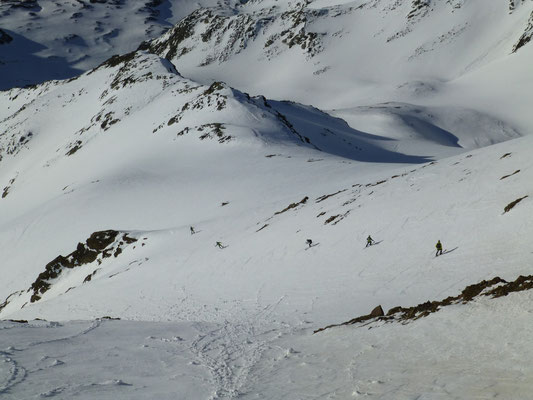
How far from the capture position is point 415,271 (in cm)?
1398

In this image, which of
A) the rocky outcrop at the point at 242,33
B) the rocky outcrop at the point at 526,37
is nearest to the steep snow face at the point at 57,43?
the rocky outcrop at the point at 242,33

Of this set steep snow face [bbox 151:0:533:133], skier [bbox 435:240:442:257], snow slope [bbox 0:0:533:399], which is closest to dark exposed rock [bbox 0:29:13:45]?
steep snow face [bbox 151:0:533:133]

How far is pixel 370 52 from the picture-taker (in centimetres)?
12525

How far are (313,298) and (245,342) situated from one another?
4264 mm

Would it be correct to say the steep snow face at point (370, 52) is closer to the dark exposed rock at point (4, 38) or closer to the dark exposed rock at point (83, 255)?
the dark exposed rock at point (83, 255)

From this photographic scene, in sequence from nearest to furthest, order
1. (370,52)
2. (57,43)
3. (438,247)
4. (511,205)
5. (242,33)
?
1. (438,247)
2. (511,205)
3. (370,52)
4. (242,33)
5. (57,43)

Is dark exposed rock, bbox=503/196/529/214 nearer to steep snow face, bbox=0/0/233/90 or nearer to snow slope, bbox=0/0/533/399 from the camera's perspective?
snow slope, bbox=0/0/533/399

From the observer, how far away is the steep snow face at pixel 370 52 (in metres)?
93.1

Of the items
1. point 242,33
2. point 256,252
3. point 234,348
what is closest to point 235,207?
point 256,252

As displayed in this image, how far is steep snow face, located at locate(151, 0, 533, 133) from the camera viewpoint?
305 feet

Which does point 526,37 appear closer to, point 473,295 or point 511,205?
point 511,205

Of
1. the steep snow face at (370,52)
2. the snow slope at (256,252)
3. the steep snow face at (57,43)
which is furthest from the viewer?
the steep snow face at (57,43)

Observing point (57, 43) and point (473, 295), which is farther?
point (57, 43)

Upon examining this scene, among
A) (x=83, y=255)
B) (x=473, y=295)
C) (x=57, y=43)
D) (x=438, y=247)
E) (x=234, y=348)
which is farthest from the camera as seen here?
(x=57, y=43)
